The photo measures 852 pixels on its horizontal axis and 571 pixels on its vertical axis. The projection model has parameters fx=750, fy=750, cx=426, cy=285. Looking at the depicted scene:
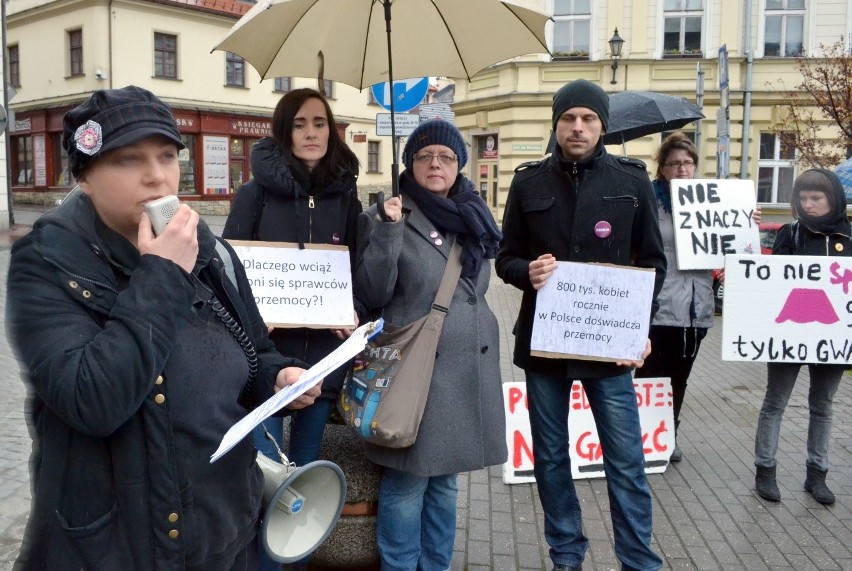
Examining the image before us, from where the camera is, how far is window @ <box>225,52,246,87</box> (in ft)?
108

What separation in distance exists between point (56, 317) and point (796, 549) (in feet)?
12.2

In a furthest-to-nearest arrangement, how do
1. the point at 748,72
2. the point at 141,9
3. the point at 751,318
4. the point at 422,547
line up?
1. the point at 141,9
2. the point at 748,72
3. the point at 751,318
4. the point at 422,547

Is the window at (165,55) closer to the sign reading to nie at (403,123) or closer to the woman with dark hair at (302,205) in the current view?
the sign reading to nie at (403,123)

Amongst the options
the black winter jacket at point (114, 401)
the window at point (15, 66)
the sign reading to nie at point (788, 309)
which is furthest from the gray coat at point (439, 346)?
the window at point (15, 66)

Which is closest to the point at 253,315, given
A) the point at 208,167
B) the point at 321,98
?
the point at 321,98

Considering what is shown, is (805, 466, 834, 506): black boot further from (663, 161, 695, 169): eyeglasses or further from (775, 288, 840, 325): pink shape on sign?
(663, 161, 695, 169): eyeglasses

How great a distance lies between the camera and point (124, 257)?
166cm

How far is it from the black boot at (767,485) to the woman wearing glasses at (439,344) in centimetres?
219

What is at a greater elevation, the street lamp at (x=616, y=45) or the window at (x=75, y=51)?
the window at (x=75, y=51)

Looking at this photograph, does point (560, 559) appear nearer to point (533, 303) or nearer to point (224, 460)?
point (533, 303)

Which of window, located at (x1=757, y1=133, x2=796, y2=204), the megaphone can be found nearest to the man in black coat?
the megaphone

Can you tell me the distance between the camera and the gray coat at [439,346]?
2955 mm

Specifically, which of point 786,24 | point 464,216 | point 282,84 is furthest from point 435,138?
point 282,84

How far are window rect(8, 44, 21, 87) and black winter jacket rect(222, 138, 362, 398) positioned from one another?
36.4 meters
